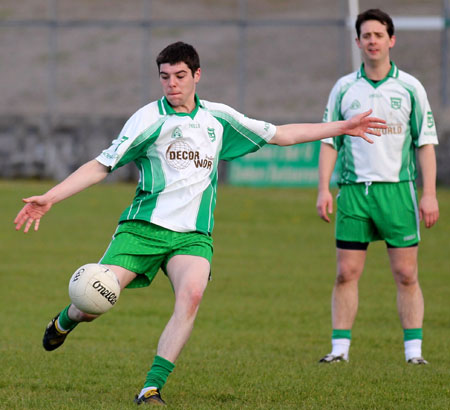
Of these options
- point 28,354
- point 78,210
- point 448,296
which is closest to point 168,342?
point 28,354

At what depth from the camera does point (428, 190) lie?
24.0ft

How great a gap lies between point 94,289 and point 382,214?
8.71 ft

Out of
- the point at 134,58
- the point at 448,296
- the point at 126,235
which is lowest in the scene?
the point at 448,296

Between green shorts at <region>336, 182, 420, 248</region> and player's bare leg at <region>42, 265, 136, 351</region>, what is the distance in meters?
2.11

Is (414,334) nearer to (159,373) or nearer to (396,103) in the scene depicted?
(396,103)

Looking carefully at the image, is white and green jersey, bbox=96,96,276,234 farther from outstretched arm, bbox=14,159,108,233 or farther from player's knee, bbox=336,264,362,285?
player's knee, bbox=336,264,362,285

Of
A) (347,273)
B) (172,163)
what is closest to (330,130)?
(172,163)

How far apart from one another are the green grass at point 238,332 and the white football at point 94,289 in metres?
0.57

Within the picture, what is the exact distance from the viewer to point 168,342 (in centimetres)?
565

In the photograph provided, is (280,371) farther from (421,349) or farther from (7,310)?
(7,310)

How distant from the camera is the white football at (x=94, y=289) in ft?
18.3

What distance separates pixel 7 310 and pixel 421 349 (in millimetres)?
4164

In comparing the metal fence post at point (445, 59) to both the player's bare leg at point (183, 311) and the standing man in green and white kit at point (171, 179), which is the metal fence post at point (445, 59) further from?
the player's bare leg at point (183, 311)

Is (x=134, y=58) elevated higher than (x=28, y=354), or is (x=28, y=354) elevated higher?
(x=134, y=58)
